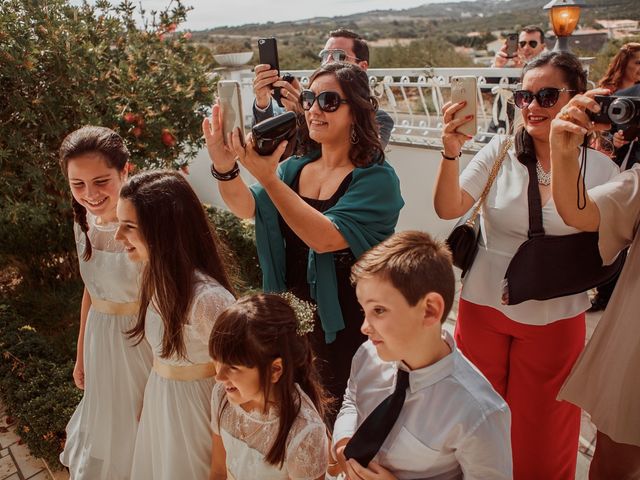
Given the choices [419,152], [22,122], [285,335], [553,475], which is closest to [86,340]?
[285,335]

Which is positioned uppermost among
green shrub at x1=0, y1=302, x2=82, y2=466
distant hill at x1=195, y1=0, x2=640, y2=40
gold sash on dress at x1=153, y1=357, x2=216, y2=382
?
distant hill at x1=195, y1=0, x2=640, y2=40

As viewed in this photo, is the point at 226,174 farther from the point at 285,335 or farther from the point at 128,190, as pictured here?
the point at 285,335

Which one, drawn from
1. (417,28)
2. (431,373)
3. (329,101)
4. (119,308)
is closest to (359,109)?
(329,101)

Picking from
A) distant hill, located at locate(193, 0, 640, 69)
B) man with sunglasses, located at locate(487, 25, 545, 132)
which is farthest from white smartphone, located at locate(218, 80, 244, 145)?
distant hill, located at locate(193, 0, 640, 69)

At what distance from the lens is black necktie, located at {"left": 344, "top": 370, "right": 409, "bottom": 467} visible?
1.47 meters

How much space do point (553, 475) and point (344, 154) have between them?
5.18 feet

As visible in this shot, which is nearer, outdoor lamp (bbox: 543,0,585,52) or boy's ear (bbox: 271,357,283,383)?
boy's ear (bbox: 271,357,283,383)

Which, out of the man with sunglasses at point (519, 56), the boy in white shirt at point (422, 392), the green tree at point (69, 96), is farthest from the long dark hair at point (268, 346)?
the man with sunglasses at point (519, 56)

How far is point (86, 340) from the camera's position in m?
2.38

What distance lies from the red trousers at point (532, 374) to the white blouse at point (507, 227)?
0.06 m

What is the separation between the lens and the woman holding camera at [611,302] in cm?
167

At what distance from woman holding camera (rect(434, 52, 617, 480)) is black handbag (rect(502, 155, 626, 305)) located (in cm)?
5

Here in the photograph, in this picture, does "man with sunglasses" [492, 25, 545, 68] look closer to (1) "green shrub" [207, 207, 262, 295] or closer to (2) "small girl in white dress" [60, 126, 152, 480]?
(1) "green shrub" [207, 207, 262, 295]

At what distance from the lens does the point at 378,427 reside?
148cm
